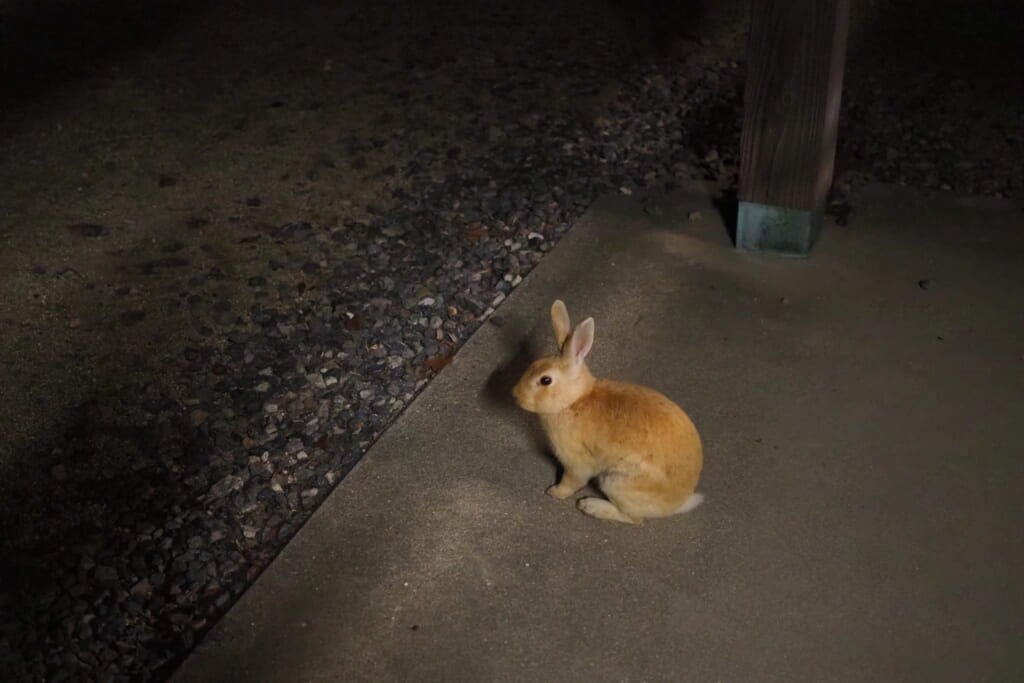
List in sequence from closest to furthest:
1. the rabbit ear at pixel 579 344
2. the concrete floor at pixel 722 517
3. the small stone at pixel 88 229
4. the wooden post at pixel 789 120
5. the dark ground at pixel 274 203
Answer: the concrete floor at pixel 722 517 < the rabbit ear at pixel 579 344 < the dark ground at pixel 274 203 < the wooden post at pixel 789 120 < the small stone at pixel 88 229

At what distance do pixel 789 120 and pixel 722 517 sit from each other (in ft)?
5.46

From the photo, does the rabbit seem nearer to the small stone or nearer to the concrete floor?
the concrete floor

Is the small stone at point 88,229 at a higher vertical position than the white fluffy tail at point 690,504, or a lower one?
lower

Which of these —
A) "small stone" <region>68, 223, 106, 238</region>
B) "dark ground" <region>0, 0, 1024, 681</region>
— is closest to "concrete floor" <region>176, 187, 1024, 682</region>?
"dark ground" <region>0, 0, 1024, 681</region>

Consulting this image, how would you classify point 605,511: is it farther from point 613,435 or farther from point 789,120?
point 789,120

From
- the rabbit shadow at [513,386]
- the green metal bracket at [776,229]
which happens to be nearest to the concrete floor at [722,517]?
the rabbit shadow at [513,386]

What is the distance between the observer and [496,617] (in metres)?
2.64

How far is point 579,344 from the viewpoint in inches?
109

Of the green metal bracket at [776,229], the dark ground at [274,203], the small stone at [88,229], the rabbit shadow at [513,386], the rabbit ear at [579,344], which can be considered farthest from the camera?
the small stone at [88,229]

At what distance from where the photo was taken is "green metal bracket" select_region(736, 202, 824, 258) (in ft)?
13.1

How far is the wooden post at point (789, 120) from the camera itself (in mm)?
3662

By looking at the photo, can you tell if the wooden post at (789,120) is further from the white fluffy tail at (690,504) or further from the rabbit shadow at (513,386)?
the white fluffy tail at (690,504)

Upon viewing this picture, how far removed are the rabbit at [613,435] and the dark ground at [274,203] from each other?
30.2 inches

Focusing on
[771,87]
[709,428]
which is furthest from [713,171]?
[709,428]
